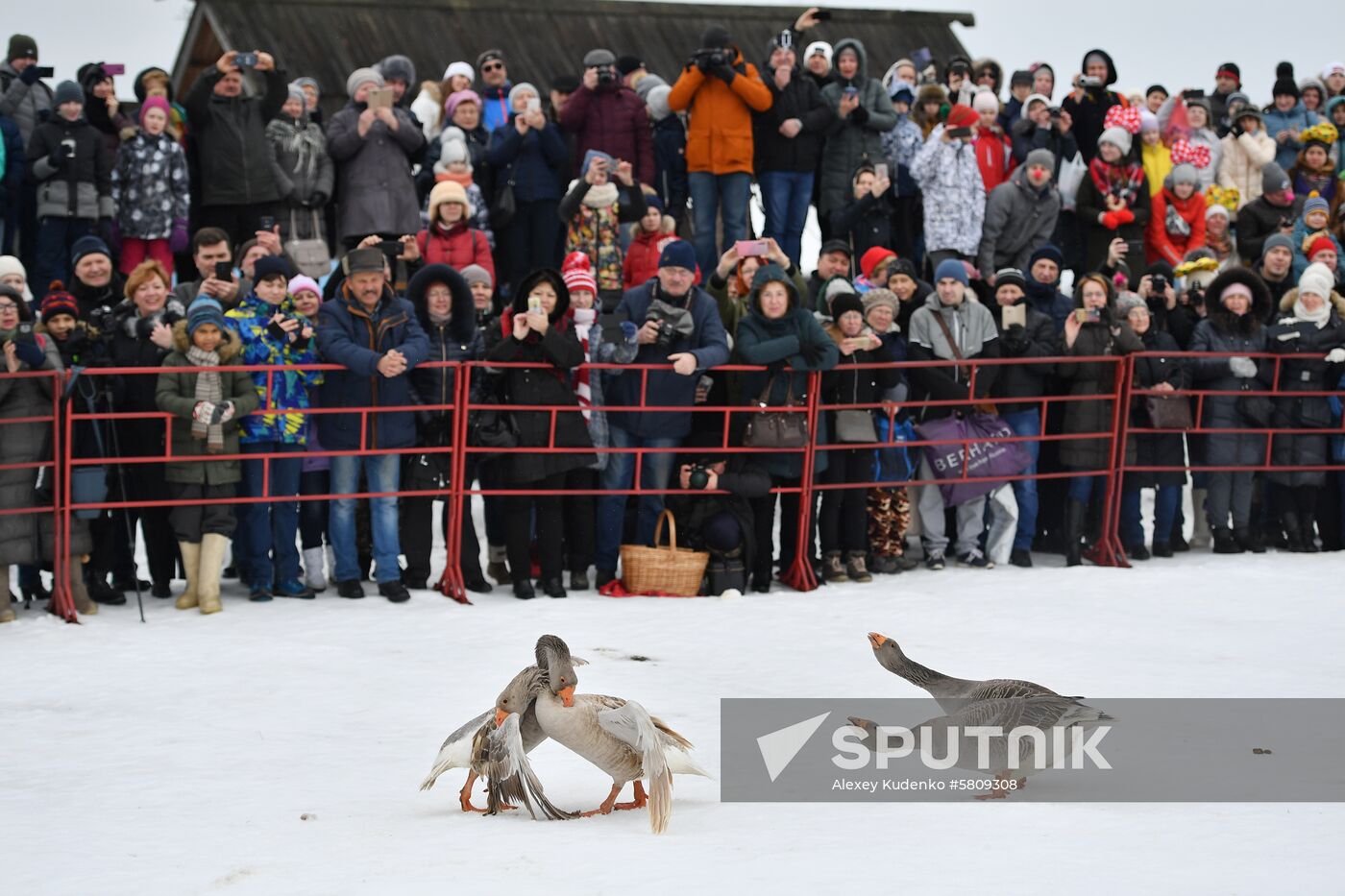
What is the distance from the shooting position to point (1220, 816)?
5832 mm

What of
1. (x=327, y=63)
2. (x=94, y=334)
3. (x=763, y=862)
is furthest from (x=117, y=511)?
(x=327, y=63)

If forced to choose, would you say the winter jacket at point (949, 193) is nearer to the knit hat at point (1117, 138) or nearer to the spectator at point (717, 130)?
the knit hat at point (1117, 138)

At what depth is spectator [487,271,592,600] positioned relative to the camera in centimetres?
970

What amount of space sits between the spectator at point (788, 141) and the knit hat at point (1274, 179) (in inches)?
143

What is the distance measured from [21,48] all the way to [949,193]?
6598 mm

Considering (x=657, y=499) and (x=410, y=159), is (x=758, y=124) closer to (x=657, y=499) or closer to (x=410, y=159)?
(x=410, y=159)

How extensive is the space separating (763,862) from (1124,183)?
9.46 meters

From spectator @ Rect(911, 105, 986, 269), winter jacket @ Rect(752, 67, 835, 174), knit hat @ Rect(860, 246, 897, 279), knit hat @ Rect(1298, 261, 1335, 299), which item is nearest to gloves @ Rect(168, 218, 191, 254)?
winter jacket @ Rect(752, 67, 835, 174)

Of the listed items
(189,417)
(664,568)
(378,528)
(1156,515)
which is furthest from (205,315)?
(1156,515)

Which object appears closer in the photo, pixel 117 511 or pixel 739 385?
pixel 117 511

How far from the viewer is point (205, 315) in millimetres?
9242

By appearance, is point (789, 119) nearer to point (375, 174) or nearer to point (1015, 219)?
point (1015, 219)

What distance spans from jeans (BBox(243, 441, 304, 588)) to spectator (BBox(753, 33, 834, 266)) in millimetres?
4620

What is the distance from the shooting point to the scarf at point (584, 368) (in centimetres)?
997
